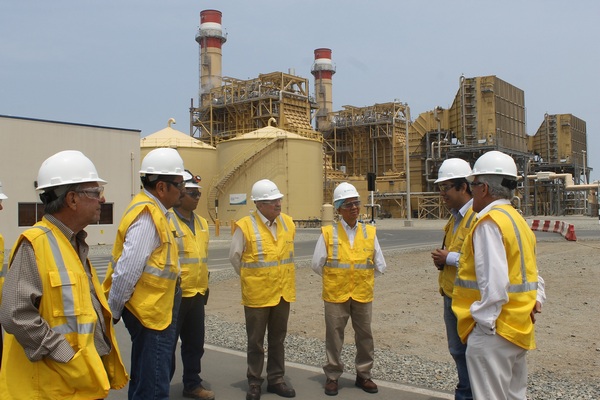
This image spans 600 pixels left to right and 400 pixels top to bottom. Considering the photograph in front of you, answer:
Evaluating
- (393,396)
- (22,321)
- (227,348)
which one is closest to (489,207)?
(393,396)

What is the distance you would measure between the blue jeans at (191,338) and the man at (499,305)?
2744mm

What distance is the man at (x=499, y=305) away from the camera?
3.31 meters

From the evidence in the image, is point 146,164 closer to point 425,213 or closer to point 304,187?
point 304,187

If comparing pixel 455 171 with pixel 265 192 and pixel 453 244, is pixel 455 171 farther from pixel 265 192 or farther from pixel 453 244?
pixel 265 192

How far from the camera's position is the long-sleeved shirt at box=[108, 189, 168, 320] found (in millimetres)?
3775

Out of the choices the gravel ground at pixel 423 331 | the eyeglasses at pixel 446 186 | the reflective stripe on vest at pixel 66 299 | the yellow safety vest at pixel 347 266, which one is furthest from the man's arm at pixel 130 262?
the gravel ground at pixel 423 331

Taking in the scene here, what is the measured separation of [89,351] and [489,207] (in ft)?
8.28

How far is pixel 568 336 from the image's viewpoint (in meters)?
7.35

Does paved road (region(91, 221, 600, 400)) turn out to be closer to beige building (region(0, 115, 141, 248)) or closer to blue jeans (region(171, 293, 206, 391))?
blue jeans (region(171, 293, 206, 391))

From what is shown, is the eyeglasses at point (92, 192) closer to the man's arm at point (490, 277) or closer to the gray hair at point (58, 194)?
the gray hair at point (58, 194)

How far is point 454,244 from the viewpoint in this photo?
4.87 m

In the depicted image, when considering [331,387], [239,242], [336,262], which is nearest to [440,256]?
[336,262]

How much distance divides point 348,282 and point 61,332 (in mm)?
3291

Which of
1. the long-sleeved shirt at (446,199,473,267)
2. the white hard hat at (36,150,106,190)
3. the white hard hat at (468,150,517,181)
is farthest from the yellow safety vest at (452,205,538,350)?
the white hard hat at (36,150,106,190)
